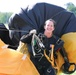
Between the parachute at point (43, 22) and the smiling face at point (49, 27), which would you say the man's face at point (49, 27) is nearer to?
the smiling face at point (49, 27)

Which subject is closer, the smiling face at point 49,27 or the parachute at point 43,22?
the smiling face at point 49,27

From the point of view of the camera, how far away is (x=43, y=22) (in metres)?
5.09

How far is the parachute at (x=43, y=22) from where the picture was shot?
5031 millimetres

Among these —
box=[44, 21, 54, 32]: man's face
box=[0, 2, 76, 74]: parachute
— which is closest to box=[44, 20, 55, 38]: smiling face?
box=[44, 21, 54, 32]: man's face

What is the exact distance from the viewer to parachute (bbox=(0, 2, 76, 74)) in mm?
5031

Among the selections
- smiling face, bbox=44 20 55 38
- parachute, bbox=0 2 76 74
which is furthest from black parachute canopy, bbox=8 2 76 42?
smiling face, bbox=44 20 55 38

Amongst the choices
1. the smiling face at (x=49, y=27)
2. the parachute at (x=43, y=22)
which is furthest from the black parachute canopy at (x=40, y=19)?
the smiling face at (x=49, y=27)

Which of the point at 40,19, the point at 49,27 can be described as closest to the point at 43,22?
the point at 40,19

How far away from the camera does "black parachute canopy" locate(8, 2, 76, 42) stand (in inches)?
200

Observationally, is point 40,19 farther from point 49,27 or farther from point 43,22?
point 49,27

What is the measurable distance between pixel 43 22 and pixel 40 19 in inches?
2.8

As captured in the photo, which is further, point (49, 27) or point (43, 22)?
point (43, 22)

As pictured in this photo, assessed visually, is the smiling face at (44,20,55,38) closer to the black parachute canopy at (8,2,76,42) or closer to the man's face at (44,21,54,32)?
the man's face at (44,21,54,32)

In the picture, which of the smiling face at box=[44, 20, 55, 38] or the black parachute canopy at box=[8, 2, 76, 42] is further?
the black parachute canopy at box=[8, 2, 76, 42]
